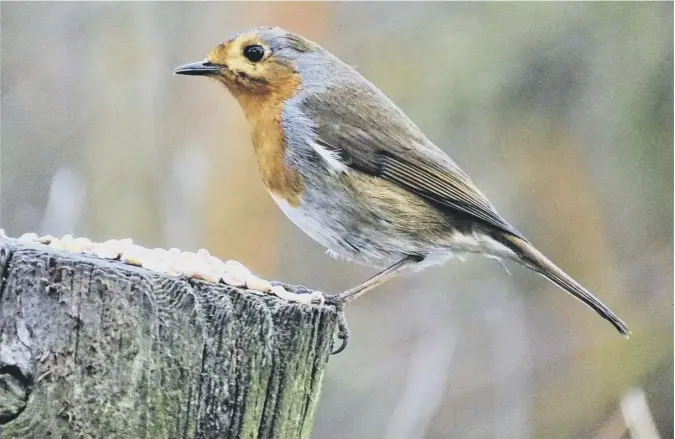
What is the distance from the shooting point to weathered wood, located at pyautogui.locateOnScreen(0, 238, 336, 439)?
1154 millimetres

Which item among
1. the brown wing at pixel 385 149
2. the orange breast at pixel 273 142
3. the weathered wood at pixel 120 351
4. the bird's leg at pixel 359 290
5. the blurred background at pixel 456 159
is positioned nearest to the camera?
the weathered wood at pixel 120 351

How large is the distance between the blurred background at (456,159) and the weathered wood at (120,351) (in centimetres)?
198

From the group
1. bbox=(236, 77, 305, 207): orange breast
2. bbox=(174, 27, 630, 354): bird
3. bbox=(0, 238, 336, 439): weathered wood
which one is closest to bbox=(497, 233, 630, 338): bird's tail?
bbox=(174, 27, 630, 354): bird

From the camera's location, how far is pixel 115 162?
10.9ft

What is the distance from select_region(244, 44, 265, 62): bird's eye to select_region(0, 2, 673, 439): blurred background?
0.95 metres

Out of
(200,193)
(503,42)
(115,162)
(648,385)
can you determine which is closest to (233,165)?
(200,193)

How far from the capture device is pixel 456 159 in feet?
11.5

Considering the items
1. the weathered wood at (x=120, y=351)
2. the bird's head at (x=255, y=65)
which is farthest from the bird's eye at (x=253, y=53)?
the weathered wood at (x=120, y=351)

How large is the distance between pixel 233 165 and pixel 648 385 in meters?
1.97

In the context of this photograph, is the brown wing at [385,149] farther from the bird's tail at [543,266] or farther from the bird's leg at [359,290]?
the bird's leg at [359,290]

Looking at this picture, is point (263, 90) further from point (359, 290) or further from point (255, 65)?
point (359, 290)

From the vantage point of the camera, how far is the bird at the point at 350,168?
2244 millimetres

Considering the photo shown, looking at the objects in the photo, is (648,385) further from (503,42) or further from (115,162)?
(115,162)

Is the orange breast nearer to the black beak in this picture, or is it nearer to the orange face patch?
the orange face patch
